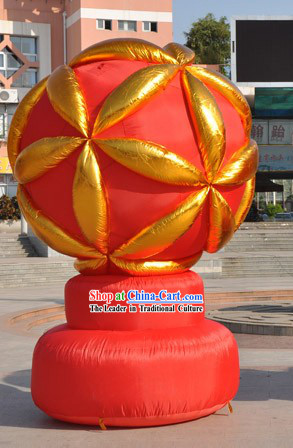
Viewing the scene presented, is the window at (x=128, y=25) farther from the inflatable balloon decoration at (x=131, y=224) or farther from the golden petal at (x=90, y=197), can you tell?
the golden petal at (x=90, y=197)

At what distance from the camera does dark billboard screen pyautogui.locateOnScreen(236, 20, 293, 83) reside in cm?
3994

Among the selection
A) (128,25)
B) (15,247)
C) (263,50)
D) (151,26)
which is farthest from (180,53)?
(151,26)

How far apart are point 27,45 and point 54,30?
1751 mm

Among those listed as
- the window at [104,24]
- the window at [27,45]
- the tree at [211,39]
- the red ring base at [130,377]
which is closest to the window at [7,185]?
the window at [27,45]

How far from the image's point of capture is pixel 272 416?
7617 mm

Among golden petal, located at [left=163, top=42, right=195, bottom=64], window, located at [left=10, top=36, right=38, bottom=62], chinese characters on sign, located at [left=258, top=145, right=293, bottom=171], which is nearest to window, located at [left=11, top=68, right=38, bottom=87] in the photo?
window, located at [left=10, top=36, right=38, bottom=62]

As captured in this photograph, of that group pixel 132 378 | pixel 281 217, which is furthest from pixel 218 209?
pixel 281 217

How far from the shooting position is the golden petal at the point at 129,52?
25.9 ft

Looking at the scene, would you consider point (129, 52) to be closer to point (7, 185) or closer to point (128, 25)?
point (7, 185)

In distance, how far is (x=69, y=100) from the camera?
293 inches

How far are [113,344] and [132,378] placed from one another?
33 centimetres

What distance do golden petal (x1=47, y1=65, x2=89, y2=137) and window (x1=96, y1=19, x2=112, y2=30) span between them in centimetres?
4040

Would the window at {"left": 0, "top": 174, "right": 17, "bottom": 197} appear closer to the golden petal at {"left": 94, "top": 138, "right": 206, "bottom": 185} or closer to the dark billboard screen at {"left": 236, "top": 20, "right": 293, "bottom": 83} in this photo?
the dark billboard screen at {"left": 236, "top": 20, "right": 293, "bottom": 83}

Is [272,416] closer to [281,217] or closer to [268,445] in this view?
[268,445]
